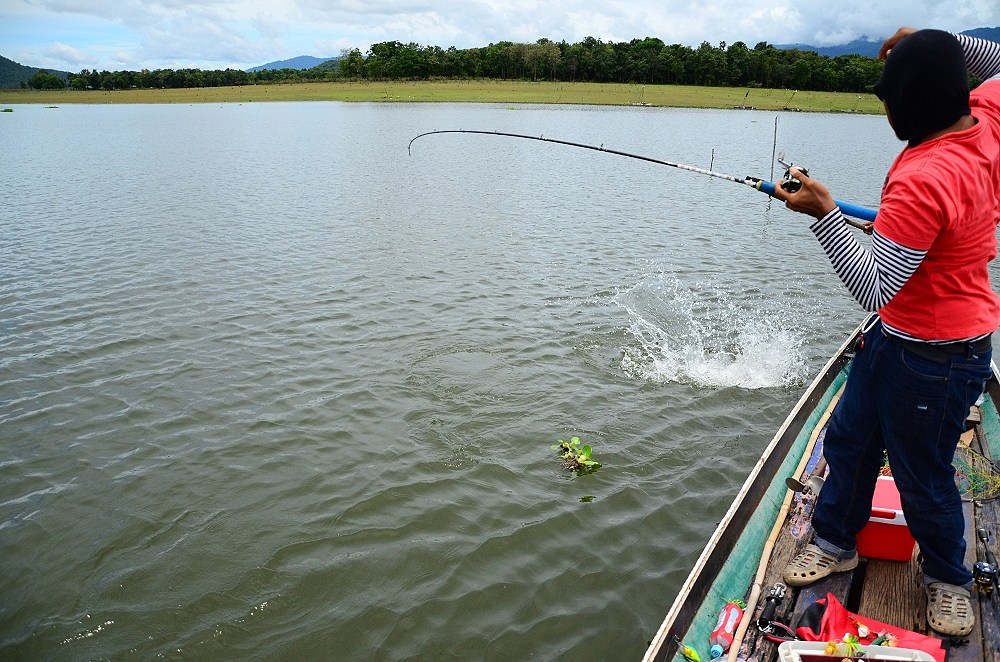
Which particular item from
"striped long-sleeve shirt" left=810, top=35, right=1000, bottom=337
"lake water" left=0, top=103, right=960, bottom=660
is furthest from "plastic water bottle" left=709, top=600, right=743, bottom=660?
"striped long-sleeve shirt" left=810, top=35, right=1000, bottom=337

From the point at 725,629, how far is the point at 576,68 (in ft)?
384

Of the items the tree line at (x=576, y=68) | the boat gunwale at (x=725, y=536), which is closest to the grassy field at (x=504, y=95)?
the tree line at (x=576, y=68)

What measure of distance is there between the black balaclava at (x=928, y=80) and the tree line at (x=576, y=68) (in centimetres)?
10355

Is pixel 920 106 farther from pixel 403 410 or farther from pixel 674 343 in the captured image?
pixel 674 343

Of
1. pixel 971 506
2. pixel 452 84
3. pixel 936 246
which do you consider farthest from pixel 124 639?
pixel 452 84

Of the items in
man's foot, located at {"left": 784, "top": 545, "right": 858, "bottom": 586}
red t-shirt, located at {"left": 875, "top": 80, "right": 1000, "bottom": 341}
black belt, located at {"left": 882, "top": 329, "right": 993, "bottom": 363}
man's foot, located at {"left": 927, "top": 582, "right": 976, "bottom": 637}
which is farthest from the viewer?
man's foot, located at {"left": 784, "top": 545, "right": 858, "bottom": 586}

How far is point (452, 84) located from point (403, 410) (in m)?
97.1

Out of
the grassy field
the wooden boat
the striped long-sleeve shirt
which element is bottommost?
the wooden boat

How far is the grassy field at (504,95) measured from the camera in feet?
254

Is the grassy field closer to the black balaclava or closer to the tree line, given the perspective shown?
the tree line

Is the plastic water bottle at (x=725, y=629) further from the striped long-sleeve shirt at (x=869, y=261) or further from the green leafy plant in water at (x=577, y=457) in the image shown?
the green leafy plant in water at (x=577, y=457)

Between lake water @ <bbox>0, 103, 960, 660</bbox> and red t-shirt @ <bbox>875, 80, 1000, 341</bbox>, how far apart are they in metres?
3.03

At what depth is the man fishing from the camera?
9.29ft

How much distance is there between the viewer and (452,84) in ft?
316
